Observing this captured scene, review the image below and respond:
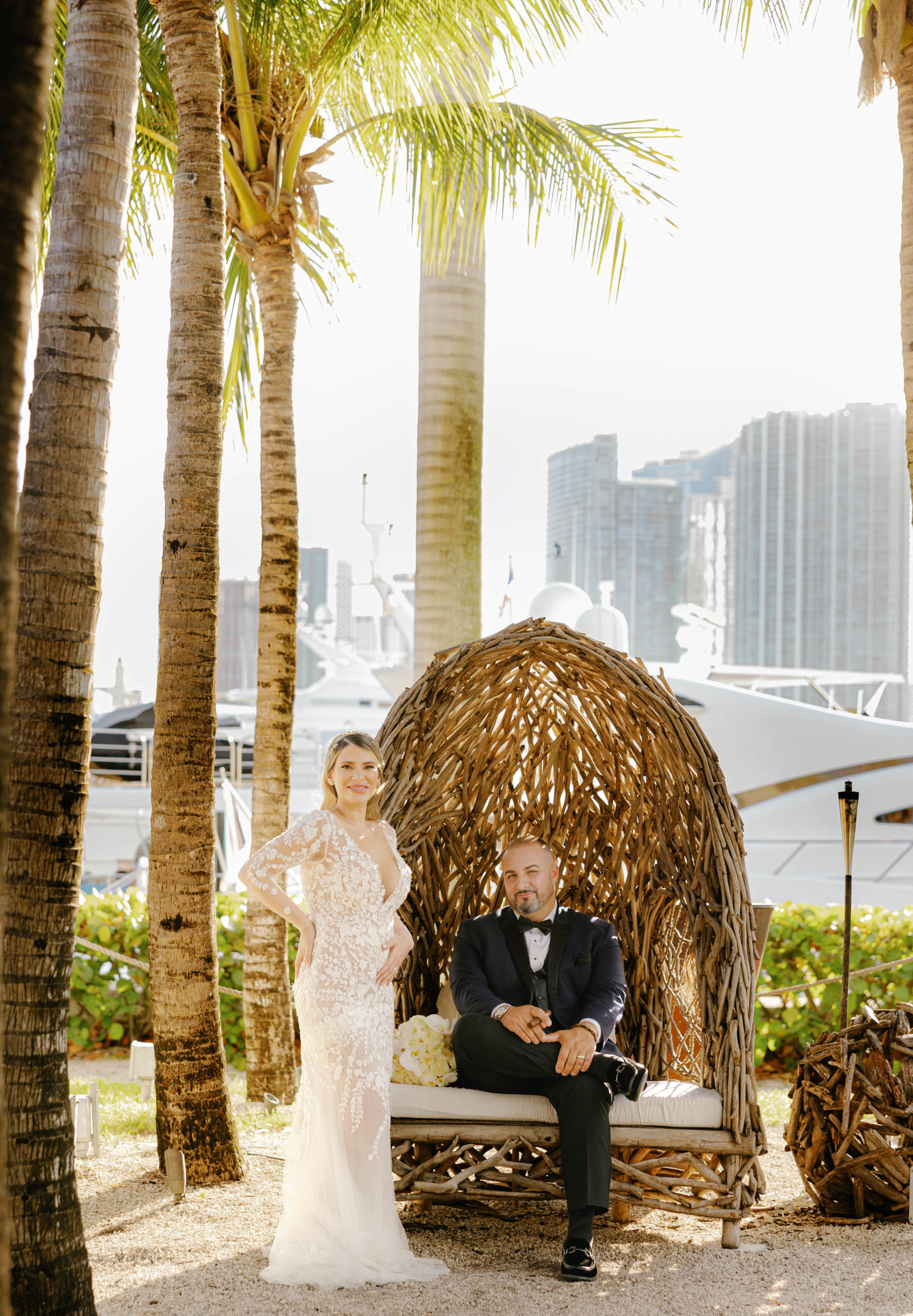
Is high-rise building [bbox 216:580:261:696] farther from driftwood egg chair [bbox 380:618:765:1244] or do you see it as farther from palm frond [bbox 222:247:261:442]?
driftwood egg chair [bbox 380:618:765:1244]

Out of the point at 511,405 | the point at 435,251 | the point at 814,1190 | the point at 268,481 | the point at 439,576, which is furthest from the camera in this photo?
the point at 511,405

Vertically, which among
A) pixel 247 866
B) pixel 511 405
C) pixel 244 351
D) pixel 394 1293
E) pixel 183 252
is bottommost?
pixel 394 1293

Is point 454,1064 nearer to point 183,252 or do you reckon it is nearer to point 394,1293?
point 394,1293

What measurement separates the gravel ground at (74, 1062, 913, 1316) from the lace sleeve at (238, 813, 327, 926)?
113 cm

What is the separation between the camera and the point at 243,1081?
7.14 m

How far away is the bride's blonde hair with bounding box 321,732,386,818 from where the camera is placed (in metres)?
4.19

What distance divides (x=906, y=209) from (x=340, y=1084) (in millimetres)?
4578

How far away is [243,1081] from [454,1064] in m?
3.09

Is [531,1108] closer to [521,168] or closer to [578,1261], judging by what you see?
[578,1261]

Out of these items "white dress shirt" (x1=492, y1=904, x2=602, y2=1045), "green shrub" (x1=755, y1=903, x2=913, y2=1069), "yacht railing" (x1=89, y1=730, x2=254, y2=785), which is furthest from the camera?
"yacht railing" (x1=89, y1=730, x2=254, y2=785)

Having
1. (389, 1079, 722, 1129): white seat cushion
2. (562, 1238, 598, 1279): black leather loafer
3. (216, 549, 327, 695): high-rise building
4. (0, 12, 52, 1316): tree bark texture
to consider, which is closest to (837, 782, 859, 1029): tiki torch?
(389, 1079, 722, 1129): white seat cushion

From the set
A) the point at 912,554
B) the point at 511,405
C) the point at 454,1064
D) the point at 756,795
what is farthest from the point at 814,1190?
the point at 511,405

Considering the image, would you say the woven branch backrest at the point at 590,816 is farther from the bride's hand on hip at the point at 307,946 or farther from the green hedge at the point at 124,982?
the green hedge at the point at 124,982

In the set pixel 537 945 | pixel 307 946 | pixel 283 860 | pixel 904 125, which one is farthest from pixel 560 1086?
pixel 904 125
